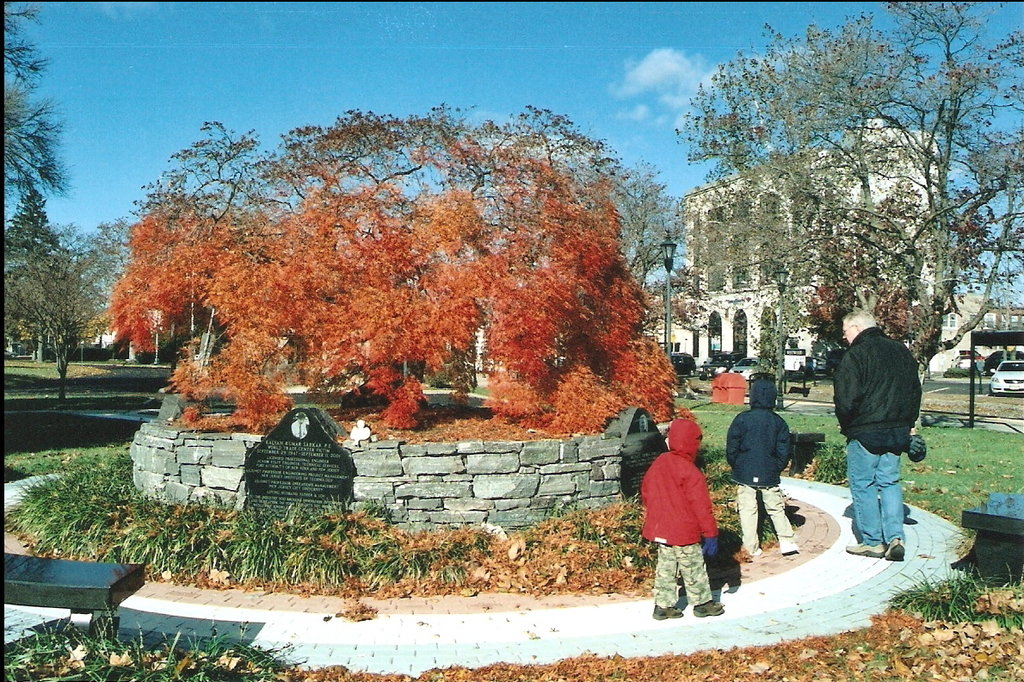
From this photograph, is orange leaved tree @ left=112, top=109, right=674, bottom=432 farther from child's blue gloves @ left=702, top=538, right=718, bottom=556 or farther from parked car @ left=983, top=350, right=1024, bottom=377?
parked car @ left=983, top=350, right=1024, bottom=377

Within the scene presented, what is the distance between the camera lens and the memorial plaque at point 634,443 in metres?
7.60

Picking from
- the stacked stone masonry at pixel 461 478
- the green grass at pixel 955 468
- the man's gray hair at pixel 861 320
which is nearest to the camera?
the man's gray hair at pixel 861 320

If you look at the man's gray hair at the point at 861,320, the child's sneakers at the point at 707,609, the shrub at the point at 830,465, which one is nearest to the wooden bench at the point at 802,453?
the shrub at the point at 830,465

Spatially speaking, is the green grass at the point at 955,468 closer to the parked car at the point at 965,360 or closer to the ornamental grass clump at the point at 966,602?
the ornamental grass clump at the point at 966,602

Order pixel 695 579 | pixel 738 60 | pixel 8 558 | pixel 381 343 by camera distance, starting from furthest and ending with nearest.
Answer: pixel 738 60 < pixel 381 343 < pixel 695 579 < pixel 8 558

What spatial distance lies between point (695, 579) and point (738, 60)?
19221mm

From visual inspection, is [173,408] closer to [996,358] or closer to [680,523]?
[680,523]

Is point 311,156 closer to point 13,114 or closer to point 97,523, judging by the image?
point 13,114

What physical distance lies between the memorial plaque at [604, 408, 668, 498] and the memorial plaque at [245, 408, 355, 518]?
8.94ft

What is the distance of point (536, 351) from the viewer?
7.56 metres

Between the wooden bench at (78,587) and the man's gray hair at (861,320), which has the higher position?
the man's gray hair at (861,320)

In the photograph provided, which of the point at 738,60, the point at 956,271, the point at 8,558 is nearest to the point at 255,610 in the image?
the point at 8,558

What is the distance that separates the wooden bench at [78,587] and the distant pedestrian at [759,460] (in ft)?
15.9

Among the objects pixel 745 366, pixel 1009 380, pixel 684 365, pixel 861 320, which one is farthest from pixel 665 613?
pixel 745 366
